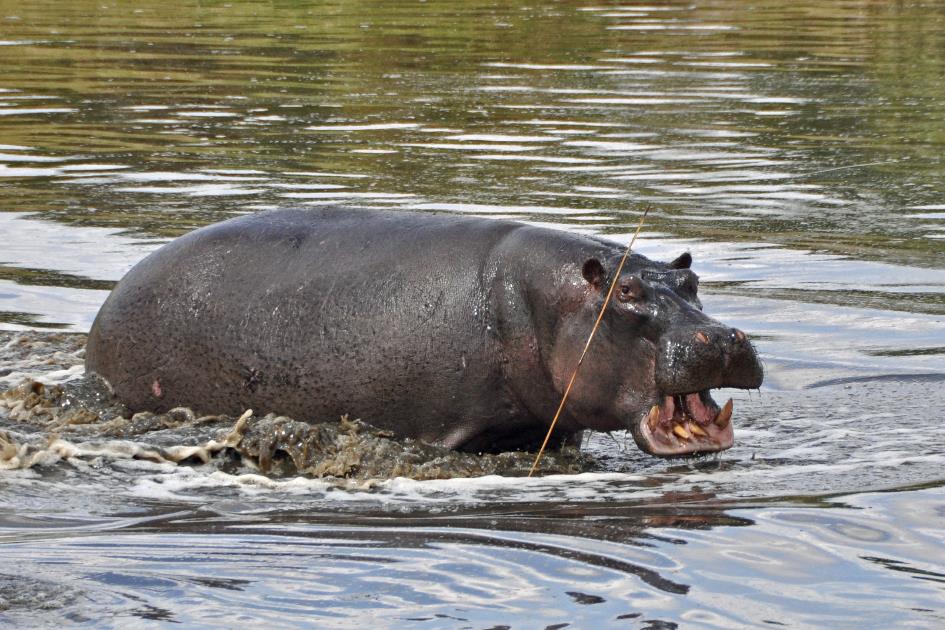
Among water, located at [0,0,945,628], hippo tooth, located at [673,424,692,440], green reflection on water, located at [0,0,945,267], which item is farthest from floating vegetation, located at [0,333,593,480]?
green reflection on water, located at [0,0,945,267]

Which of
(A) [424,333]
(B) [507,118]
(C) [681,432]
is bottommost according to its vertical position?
(C) [681,432]

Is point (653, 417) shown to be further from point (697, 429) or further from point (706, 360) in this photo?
point (706, 360)

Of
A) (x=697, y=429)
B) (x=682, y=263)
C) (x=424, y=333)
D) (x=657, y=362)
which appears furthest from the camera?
(x=424, y=333)

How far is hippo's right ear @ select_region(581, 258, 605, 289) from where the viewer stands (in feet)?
23.3

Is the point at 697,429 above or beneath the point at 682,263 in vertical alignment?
beneath

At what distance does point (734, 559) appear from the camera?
18.4ft

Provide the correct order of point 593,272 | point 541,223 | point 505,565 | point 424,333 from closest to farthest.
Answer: point 505,565 → point 593,272 → point 424,333 → point 541,223

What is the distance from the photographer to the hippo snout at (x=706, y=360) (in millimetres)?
6711

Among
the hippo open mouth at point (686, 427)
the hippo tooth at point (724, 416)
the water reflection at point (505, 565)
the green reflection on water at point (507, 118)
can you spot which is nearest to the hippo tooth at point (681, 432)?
the hippo open mouth at point (686, 427)

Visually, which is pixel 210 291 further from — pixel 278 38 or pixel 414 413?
pixel 278 38

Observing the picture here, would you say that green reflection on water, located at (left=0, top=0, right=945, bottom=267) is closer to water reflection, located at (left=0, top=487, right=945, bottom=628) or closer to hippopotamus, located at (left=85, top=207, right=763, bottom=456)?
hippopotamus, located at (left=85, top=207, right=763, bottom=456)

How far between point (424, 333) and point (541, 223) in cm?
536

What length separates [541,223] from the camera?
41.8 feet

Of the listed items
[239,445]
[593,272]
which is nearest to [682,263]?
[593,272]
